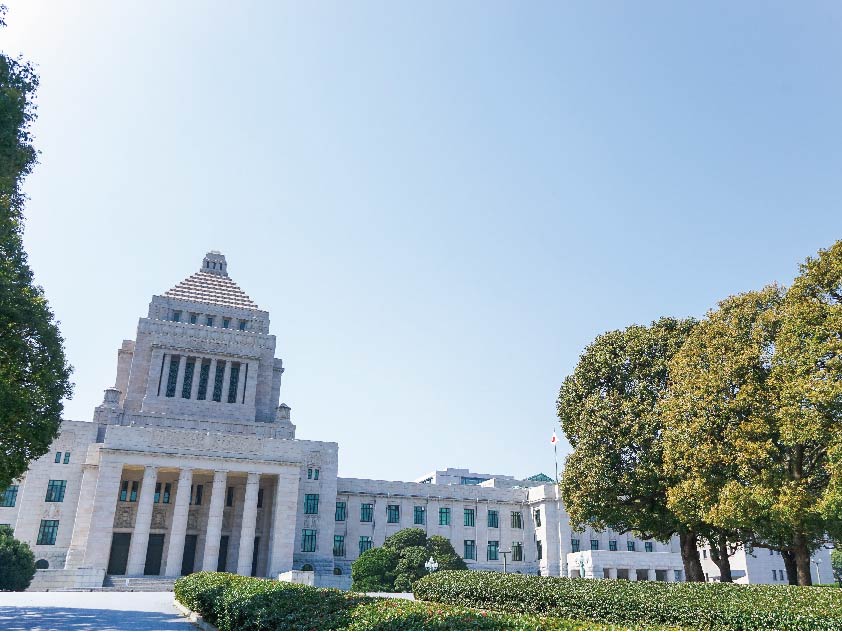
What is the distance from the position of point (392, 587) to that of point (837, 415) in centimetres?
3280

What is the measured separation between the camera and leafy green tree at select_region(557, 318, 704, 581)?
109ft

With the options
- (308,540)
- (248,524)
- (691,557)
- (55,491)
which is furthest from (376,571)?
(55,491)

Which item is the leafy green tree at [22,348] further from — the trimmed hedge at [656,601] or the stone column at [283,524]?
the stone column at [283,524]

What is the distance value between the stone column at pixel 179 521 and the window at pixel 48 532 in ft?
35.4

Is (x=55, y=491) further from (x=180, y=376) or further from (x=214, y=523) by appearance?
(x=214, y=523)

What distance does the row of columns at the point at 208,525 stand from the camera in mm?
47750

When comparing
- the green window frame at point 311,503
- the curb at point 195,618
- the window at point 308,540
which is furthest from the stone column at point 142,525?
the curb at point 195,618

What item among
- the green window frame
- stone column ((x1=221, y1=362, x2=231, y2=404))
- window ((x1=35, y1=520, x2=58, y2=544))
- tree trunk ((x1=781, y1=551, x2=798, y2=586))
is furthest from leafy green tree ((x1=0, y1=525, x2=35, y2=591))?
tree trunk ((x1=781, y1=551, x2=798, y2=586))

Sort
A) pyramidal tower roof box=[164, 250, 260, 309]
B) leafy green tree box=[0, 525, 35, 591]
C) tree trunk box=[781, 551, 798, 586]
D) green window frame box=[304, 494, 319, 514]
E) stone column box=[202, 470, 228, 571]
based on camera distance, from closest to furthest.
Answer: tree trunk box=[781, 551, 798, 586], leafy green tree box=[0, 525, 35, 591], stone column box=[202, 470, 228, 571], green window frame box=[304, 494, 319, 514], pyramidal tower roof box=[164, 250, 260, 309]

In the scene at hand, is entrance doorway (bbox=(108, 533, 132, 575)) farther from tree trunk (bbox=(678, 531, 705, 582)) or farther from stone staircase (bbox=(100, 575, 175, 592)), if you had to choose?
tree trunk (bbox=(678, 531, 705, 582))

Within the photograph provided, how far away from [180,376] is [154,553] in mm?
16323

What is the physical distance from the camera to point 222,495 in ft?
168

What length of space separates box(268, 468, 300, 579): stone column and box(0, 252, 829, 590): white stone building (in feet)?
0.29

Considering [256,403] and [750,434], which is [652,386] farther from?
[256,403]
